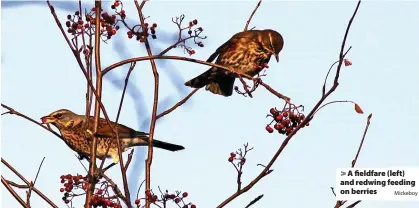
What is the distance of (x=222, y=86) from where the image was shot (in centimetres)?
478

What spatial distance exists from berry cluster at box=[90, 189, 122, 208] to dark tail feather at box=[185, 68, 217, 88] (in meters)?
2.04

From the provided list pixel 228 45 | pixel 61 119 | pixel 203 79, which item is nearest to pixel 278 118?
pixel 203 79

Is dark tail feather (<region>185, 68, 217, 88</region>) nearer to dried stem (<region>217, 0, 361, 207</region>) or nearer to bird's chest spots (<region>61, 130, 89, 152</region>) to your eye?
bird's chest spots (<region>61, 130, 89, 152</region>)

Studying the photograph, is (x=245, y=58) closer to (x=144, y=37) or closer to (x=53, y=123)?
(x=53, y=123)

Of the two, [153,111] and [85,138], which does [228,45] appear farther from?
[153,111]

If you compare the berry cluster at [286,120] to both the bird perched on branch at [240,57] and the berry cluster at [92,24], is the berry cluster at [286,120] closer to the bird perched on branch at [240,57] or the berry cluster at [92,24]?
the berry cluster at [92,24]

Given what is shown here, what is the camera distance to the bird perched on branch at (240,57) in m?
4.62

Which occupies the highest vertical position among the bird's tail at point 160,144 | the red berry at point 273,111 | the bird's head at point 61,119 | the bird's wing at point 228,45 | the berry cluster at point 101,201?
the bird's wing at point 228,45

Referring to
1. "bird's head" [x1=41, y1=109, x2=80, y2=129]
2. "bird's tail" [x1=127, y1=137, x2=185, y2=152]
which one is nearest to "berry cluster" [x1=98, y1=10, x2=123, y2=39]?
"bird's tail" [x1=127, y1=137, x2=185, y2=152]

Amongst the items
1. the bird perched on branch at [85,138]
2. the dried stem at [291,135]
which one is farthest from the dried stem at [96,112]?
the bird perched on branch at [85,138]

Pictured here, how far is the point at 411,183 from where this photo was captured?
3.04 m

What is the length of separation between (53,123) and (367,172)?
108 inches

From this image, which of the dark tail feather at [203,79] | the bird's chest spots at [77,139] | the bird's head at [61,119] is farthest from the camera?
the bird's head at [61,119]

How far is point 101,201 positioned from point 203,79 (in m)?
2.26
